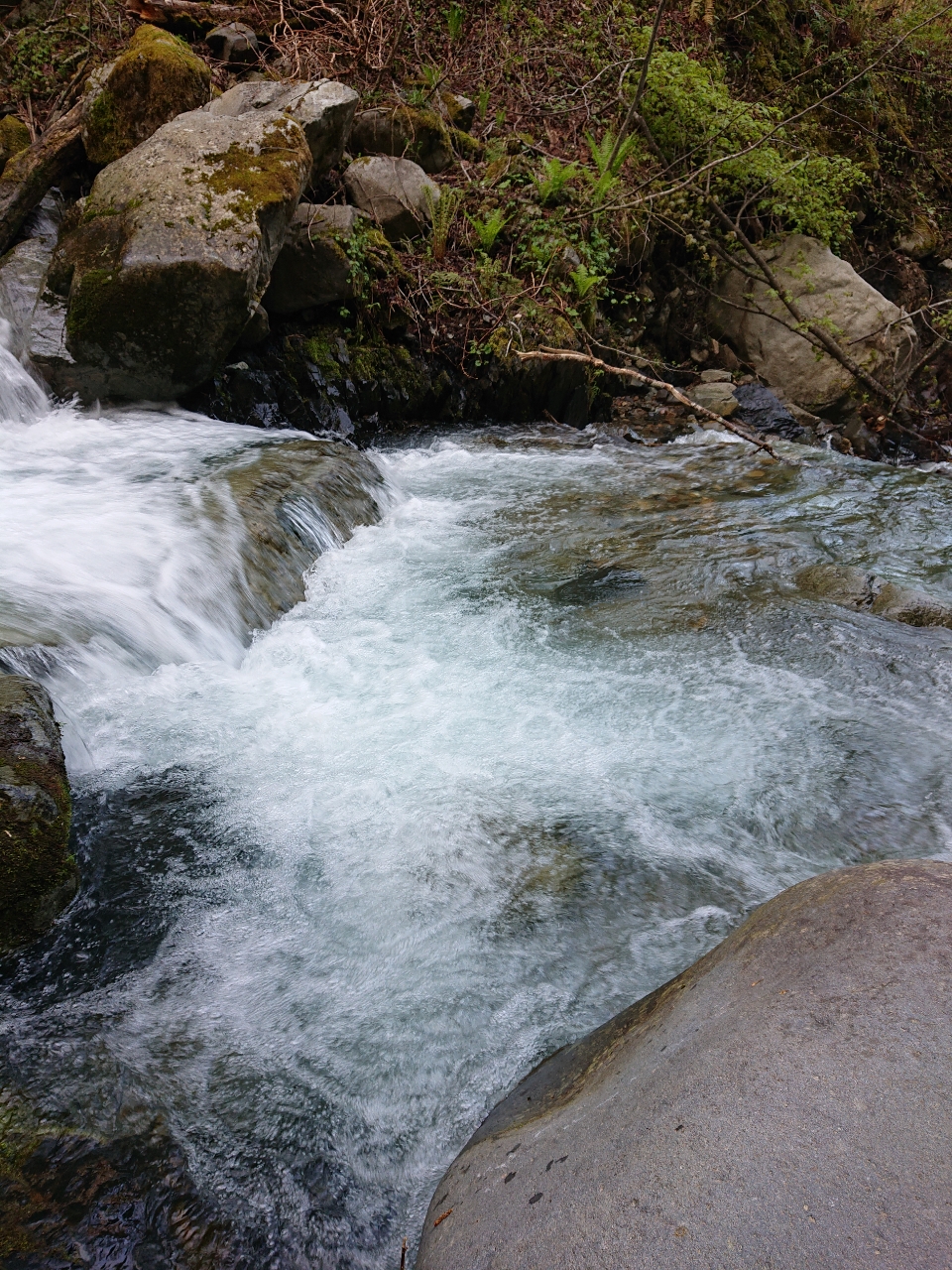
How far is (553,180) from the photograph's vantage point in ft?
28.1

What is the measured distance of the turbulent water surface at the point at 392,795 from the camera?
208 cm

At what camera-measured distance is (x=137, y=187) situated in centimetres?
628

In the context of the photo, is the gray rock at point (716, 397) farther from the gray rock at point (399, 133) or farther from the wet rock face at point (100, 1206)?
the wet rock face at point (100, 1206)

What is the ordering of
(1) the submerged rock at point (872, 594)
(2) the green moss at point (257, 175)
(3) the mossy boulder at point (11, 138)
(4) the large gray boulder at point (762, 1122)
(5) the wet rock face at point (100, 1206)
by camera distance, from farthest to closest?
(3) the mossy boulder at point (11, 138) → (2) the green moss at point (257, 175) → (1) the submerged rock at point (872, 594) → (5) the wet rock face at point (100, 1206) → (4) the large gray boulder at point (762, 1122)

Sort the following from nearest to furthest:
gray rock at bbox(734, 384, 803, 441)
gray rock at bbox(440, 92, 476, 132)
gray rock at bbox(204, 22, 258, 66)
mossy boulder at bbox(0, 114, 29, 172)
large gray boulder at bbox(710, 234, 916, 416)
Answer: mossy boulder at bbox(0, 114, 29, 172), gray rock at bbox(204, 22, 258, 66), gray rock at bbox(734, 384, 803, 441), gray rock at bbox(440, 92, 476, 132), large gray boulder at bbox(710, 234, 916, 416)

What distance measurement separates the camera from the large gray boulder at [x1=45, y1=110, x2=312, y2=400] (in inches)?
237

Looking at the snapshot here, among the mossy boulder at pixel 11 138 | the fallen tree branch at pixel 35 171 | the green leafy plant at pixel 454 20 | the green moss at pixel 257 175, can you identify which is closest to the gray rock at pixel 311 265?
the green moss at pixel 257 175

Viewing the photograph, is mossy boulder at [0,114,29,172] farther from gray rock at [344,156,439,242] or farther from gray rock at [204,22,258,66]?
gray rock at [344,156,439,242]

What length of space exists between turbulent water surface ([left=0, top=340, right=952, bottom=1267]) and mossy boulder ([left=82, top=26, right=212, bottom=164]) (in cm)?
331

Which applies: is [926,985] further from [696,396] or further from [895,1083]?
[696,396]

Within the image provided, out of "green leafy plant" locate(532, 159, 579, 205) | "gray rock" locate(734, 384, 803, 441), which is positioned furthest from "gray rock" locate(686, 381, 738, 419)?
"green leafy plant" locate(532, 159, 579, 205)

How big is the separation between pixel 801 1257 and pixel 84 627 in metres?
3.43

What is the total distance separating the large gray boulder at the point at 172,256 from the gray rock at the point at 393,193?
1.21 m

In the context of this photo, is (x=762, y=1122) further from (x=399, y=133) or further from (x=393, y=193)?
(x=399, y=133)
